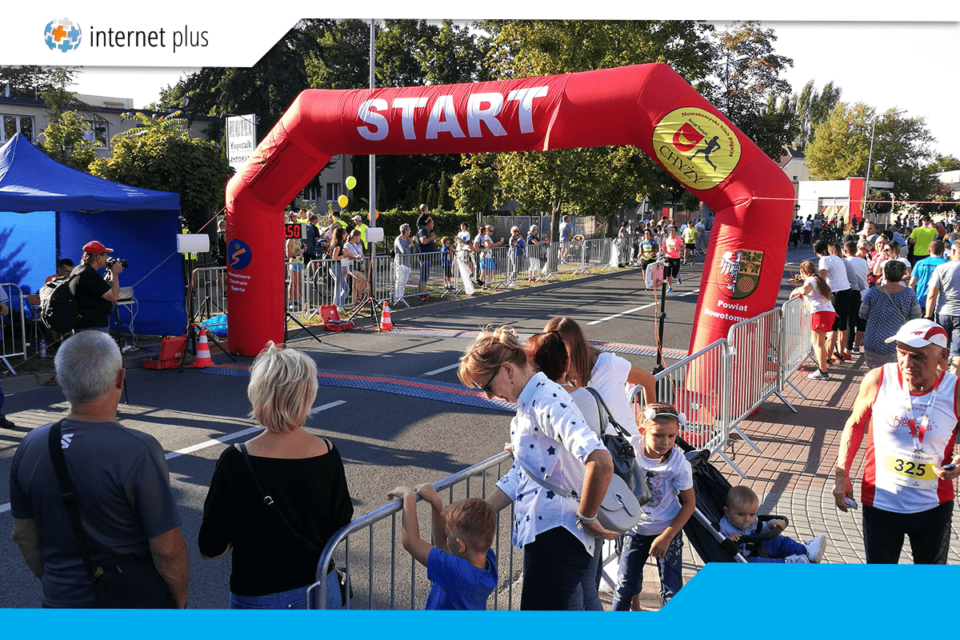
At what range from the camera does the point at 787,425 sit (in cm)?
821

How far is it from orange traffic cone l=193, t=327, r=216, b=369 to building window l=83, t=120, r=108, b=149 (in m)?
25.1

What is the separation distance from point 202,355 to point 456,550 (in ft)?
29.1

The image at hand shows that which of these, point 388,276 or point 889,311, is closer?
point 889,311

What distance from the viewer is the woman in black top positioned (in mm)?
2646

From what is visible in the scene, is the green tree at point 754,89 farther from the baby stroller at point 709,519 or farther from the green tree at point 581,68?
Answer: the baby stroller at point 709,519

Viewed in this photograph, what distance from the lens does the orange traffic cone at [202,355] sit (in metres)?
10.9

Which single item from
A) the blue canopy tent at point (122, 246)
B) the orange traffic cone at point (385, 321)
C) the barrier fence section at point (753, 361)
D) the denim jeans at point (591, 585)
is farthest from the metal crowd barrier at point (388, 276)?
the denim jeans at point (591, 585)

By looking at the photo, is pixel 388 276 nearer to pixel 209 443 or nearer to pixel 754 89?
pixel 209 443

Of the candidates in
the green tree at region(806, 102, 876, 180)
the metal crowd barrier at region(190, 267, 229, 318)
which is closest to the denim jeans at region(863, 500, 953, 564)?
the metal crowd barrier at region(190, 267, 229, 318)

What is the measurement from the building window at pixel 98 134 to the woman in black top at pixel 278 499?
1321 inches

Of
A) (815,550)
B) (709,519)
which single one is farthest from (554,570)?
(815,550)

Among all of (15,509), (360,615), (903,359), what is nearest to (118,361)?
(15,509)

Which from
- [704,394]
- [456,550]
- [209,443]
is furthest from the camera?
[209,443]

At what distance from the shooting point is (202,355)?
10.9 metres
